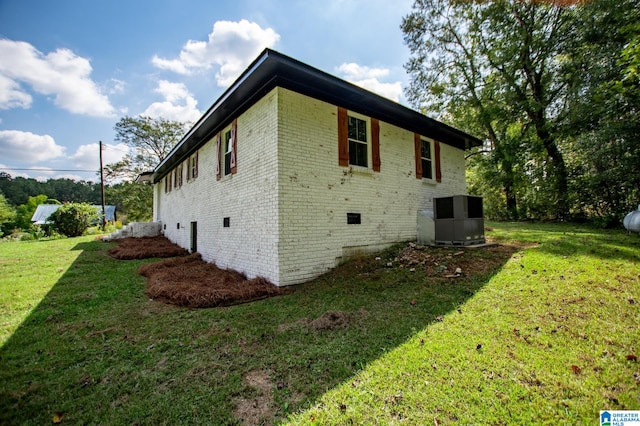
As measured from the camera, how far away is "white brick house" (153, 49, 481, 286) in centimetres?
505

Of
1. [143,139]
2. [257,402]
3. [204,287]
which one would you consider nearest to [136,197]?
[143,139]

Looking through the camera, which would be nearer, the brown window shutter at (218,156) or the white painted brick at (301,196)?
the white painted brick at (301,196)

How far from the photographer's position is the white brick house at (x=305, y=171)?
5.05 m

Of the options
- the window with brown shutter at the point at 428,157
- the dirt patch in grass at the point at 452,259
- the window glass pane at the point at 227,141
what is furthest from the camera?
the window with brown shutter at the point at 428,157

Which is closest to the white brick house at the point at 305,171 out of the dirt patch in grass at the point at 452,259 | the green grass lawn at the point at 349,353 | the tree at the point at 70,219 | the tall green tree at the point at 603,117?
the dirt patch in grass at the point at 452,259

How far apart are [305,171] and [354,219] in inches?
67.3

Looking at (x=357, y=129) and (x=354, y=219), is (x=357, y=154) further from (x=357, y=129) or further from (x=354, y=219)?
(x=354, y=219)

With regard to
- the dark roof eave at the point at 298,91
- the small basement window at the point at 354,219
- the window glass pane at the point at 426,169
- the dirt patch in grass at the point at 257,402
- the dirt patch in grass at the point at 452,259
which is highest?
the dark roof eave at the point at 298,91

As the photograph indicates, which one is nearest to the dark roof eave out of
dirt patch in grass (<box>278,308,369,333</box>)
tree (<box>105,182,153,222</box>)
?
dirt patch in grass (<box>278,308,369,333</box>)

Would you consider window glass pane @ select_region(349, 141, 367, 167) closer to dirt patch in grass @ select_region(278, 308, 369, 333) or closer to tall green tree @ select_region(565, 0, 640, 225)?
dirt patch in grass @ select_region(278, 308, 369, 333)

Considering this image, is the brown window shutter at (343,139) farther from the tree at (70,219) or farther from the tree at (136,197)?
the tree at (136,197)

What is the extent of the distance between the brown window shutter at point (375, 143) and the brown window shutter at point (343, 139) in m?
0.97

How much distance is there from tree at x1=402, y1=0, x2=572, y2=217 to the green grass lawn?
31.4 ft

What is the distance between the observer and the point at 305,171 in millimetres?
5312
